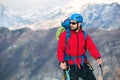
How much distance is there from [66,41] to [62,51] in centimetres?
40

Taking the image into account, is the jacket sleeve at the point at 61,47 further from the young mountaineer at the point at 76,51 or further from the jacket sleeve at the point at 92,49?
the jacket sleeve at the point at 92,49

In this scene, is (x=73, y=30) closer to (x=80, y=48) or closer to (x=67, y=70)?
(x=80, y=48)

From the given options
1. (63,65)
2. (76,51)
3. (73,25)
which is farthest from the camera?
(76,51)

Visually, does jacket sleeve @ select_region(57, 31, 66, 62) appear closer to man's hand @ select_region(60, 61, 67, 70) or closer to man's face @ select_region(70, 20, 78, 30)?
man's hand @ select_region(60, 61, 67, 70)

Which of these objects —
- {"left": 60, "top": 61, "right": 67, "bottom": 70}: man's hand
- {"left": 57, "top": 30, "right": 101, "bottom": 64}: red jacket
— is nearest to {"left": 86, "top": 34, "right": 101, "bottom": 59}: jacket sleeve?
{"left": 57, "top": 30, "right": 101, "bottom": 64}: red jacket

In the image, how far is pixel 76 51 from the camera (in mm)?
12039

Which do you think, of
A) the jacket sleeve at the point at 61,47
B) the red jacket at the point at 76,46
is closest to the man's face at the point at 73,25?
the red jacket at the point at 76,46

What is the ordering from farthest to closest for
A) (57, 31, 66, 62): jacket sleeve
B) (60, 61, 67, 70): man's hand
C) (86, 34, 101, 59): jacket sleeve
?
(86, 34, 101, 59): jacket sleeve
(57, 31, 66, 62): jacket sleeve
(60, 61, 67, 70): man's hand

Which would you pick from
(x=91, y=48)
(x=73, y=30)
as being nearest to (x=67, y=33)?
(x=73, y=30)

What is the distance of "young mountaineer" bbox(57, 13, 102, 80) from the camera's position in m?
12.0

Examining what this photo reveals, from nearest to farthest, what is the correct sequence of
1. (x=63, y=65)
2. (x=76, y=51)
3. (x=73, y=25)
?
(x=63, y=65), (x=73, y=25), (x=76, y=51)

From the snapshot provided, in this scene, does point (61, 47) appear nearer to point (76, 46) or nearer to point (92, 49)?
point (76, 46)

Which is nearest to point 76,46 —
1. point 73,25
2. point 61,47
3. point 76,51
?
point 76,51

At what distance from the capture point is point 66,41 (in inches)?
477
